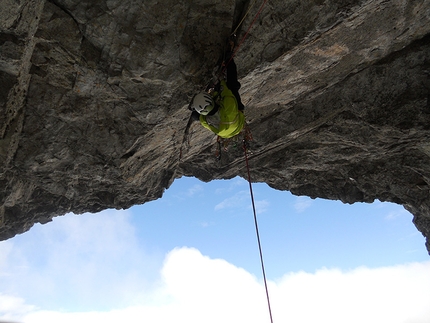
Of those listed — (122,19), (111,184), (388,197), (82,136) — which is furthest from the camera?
(388,197)

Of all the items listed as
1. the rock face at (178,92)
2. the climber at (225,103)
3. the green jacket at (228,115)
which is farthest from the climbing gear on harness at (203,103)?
the rock face at (178,92)

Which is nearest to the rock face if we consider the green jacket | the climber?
the climber

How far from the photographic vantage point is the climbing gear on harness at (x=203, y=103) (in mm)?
6344

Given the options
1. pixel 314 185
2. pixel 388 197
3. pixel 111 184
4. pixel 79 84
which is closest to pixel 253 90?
pixel 79 84

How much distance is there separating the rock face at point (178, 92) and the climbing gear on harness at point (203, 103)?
43 cm

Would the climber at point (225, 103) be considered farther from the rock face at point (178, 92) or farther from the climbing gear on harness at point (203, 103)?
the rock face at point (178, 92)

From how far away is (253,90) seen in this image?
25.3 ft

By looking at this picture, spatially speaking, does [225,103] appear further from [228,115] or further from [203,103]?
[203,103]

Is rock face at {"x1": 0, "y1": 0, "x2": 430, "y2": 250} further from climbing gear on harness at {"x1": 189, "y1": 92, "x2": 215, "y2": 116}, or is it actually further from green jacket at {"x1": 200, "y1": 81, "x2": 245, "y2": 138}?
green jacket at {"x1": 200, "y1": 81, "x2": 245, "y2": 138}

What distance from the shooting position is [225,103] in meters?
6.34

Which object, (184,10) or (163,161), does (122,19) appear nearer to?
(184,10)

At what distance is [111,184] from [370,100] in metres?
6.99

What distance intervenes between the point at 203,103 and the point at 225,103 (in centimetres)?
41

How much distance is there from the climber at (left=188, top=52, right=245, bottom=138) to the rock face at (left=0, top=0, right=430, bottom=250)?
386 mm
